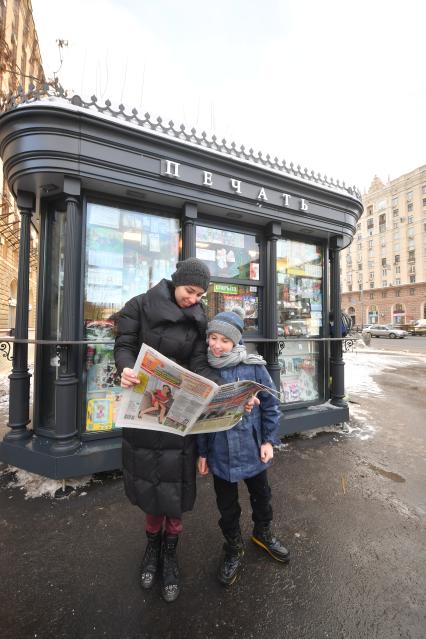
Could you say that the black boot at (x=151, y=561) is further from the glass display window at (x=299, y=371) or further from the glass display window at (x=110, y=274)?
the glass display window at (x=299, y=371)

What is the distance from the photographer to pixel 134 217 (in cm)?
373

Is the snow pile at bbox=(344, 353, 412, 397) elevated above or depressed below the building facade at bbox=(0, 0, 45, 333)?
below

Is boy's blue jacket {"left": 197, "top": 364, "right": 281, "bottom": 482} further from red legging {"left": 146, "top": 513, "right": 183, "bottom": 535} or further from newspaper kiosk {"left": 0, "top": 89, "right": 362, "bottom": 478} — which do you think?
newspaper kiosk {"left": 0, "top": 89, "right": 362, "bottom": 478}

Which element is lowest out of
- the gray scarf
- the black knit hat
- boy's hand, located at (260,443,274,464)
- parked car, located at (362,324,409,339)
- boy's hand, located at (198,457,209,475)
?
boy's hand, located at (198,457,209,475)

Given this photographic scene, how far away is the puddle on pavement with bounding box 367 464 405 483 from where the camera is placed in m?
3.27

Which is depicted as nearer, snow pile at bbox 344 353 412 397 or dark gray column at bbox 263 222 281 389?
dark gray column at bbox 263 222 281 389

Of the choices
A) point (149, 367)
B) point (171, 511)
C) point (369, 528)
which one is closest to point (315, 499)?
point (369, 528)

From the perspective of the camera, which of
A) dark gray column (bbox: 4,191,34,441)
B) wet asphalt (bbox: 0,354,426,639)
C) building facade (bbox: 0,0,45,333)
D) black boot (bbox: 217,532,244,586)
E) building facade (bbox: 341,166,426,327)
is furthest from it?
building facade (bbox: 341,166,426,327)

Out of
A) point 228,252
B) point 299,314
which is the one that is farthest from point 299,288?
point 228,252

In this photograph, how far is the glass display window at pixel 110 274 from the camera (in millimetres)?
3479

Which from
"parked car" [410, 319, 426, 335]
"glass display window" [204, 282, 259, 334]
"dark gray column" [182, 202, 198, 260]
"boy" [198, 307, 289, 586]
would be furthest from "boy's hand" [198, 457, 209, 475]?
"parked car" [410, 319, 426, 335]

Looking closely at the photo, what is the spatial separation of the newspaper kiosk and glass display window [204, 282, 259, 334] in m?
0.02

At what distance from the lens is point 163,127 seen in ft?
11.2

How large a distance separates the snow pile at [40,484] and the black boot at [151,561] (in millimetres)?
1413
